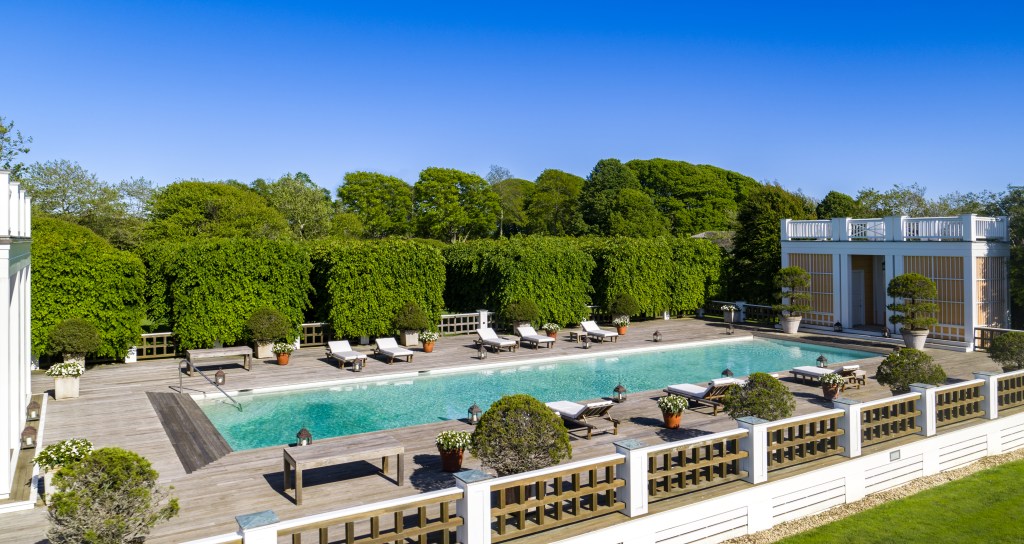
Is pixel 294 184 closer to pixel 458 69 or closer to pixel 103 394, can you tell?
pixel 458 69

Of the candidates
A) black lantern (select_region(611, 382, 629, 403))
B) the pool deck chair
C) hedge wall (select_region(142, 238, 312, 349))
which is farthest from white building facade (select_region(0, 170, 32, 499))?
the pool deck chair

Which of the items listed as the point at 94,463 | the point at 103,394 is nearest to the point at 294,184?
the point at 103,394

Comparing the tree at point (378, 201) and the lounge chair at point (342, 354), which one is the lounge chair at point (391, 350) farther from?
the tree at point (378, 201)

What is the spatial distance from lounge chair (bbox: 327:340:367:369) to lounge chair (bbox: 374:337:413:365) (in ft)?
2.35

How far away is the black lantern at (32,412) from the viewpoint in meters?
12.6

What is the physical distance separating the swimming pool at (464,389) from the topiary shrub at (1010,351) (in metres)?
6.08

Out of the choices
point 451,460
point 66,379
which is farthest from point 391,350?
point 451,460

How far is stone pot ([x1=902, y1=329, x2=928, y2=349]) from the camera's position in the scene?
20328mm

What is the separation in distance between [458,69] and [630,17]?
531 inches

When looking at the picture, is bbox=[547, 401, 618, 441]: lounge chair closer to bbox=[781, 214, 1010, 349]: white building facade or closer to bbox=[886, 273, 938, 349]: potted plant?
bbox=[886, 273, 938, 349]: potted plant

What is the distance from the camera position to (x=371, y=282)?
2189cm

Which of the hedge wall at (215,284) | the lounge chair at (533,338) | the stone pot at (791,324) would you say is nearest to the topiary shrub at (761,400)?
the lounge chair at (533,338)

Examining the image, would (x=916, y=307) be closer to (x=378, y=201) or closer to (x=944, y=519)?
(x=944, y=519)

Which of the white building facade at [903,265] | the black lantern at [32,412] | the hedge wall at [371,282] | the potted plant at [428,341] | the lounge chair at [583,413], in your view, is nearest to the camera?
the lounge chair at [583,413]
